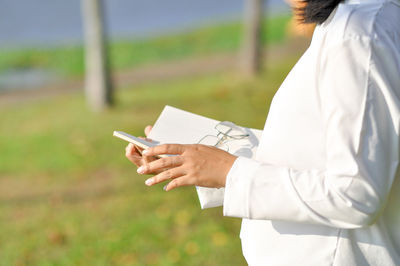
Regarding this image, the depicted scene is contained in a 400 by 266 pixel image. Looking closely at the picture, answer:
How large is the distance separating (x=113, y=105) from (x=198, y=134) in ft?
17.4

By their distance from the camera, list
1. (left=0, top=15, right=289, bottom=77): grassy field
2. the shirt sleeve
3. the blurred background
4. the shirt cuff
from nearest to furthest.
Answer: the shirt sleeve
the shirt cuff
the blurred background
(left=0, top=15, right=289, bottom=77): grassy field

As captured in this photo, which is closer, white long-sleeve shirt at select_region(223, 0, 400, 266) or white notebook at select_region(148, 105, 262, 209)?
white long-sleeve shirt at select_region(223, 0, 400, 266)

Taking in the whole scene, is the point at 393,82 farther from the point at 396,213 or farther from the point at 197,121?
the point at 197,121

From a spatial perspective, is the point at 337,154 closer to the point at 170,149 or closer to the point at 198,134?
the point at 170,149

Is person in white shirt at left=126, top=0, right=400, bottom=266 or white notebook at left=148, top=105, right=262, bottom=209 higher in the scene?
person in white shirt at left=126, top=0, right=400, bottom=266

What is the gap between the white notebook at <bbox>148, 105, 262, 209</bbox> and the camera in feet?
4.76

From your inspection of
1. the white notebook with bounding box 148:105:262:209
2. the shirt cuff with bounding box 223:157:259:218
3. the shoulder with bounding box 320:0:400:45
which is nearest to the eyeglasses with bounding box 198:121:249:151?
the white notebook with bounding box 148:105:262:209

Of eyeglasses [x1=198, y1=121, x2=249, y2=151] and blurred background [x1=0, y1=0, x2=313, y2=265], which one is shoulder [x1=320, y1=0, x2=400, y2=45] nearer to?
blurred background [x1=0, y1=0, x2=313, y2=265]

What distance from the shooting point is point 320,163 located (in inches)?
45.1

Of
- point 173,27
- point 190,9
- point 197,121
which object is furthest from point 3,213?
point 190,9

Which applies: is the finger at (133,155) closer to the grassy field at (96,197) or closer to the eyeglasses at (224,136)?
the eyeglasses at (224,136)

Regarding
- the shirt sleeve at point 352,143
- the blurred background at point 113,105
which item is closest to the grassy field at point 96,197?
the blurred background at point 113,105

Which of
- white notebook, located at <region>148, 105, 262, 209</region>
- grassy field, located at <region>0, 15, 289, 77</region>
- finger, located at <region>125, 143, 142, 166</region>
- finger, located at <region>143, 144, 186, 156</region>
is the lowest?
grassy field, located at <region>0, 15, 289, 77</region>

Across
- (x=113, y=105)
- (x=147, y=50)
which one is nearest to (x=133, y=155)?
(x=113, y=105)
